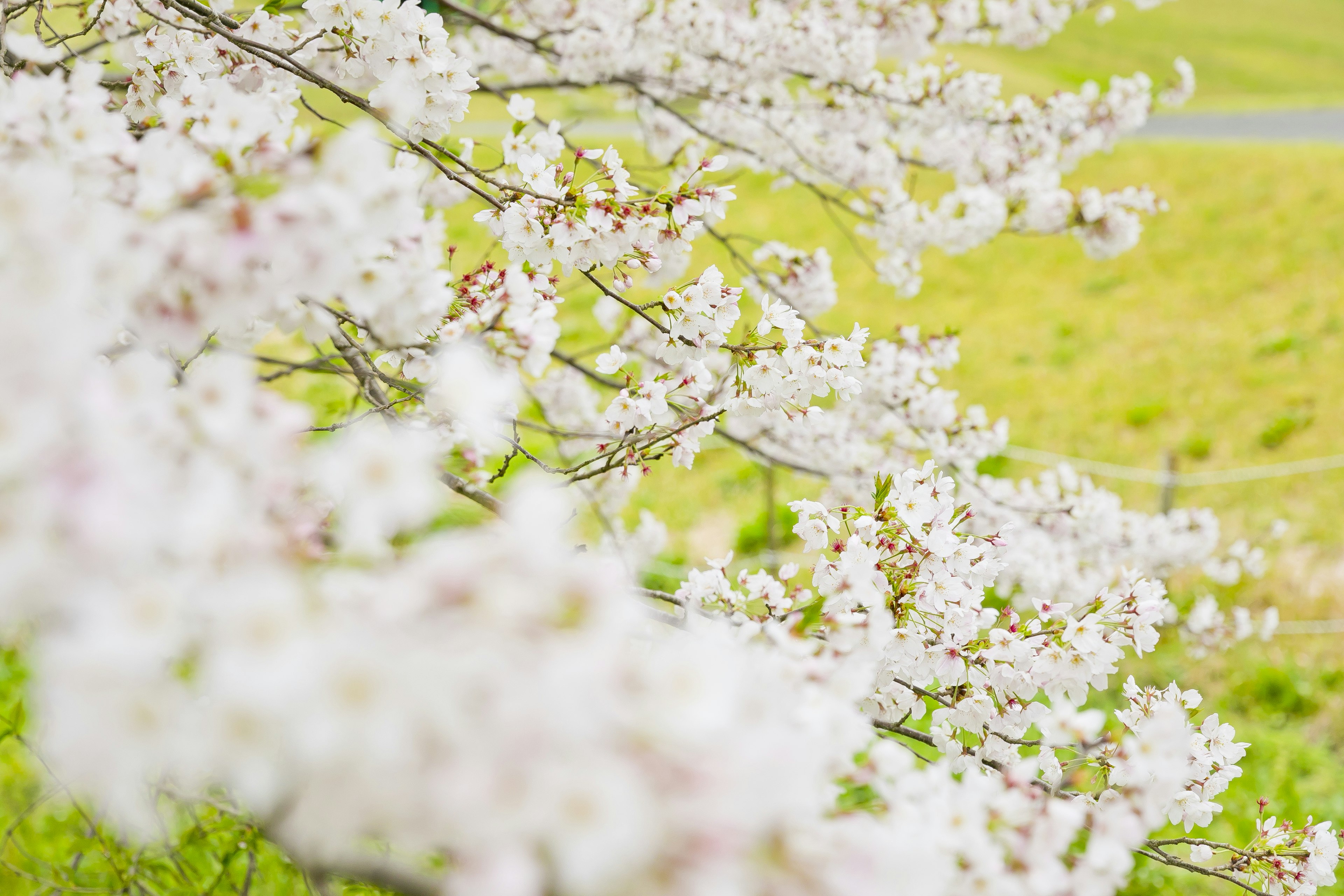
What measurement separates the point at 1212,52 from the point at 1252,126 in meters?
14.7

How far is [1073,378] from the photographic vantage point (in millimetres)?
8383

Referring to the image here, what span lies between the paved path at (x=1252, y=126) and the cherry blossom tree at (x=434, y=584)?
14.8 m

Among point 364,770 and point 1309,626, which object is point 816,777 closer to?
point 364,770

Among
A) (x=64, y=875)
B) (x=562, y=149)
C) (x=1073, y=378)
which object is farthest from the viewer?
(x=1073, y=378)

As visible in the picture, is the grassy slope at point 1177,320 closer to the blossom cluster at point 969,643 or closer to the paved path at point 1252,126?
the paved path at point 1252,126

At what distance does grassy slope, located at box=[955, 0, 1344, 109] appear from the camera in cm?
2158

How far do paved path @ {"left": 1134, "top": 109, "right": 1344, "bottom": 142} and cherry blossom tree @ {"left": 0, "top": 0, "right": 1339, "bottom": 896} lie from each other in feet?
48.7

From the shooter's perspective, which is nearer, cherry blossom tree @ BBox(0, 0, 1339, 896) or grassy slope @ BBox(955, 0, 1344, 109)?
cherry blossom tree @ BBox(0, 0, 1339, 896)

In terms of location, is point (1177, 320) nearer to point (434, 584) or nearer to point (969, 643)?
point (969, 643)

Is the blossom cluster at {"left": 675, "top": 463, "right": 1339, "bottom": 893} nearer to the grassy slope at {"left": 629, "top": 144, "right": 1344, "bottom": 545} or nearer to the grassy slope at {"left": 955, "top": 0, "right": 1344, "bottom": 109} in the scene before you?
the grassy slope at {"left": 629, "top": 144, "right": 1344, "bottom": 545}

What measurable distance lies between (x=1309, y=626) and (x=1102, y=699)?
1.41 meters

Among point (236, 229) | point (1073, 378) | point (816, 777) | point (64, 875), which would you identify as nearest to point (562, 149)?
point (236, 229)

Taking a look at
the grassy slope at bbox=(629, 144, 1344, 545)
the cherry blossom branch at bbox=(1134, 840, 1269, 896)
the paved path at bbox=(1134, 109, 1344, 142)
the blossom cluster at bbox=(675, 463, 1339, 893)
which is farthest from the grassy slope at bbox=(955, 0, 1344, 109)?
the cherry blossom branch at bbox=(1134, 840, 1269, 896)

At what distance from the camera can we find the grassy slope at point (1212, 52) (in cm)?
2158
